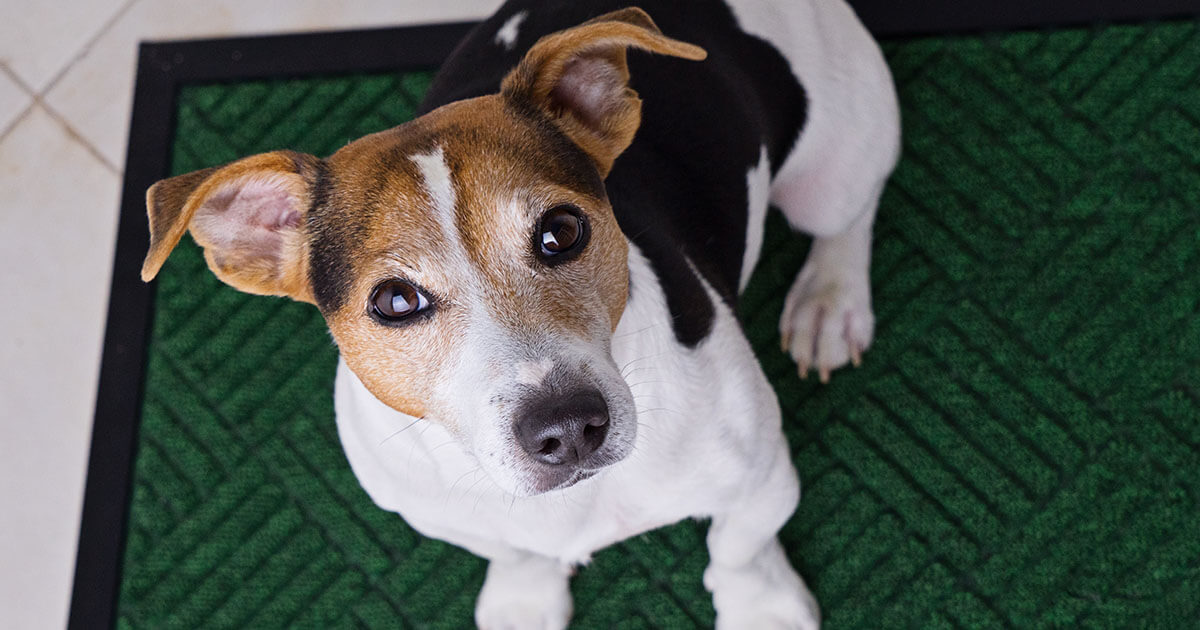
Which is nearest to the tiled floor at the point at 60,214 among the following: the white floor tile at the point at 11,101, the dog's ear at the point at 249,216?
the white floor tile at the point at 11,101

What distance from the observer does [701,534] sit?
2.74 m

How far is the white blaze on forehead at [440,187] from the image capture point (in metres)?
1.57

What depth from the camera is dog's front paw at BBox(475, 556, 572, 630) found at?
2646 millimetres

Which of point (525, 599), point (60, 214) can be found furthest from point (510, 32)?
point (60, 214)

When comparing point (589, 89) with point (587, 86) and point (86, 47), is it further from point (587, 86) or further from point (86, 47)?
point (86, 47)

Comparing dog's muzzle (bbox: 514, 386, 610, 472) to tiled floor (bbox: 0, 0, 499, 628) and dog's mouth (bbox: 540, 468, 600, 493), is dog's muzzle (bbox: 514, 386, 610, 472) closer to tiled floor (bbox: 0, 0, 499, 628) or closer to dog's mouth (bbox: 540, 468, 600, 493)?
dog's mouth (bbox: 540, 468, 600, 493)

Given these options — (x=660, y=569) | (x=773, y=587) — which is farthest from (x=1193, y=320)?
(x=660, y=569)

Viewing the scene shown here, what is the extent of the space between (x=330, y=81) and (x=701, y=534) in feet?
5.94

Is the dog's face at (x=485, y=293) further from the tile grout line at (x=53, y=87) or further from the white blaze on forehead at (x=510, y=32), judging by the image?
the tile grout line at (x=53, y=87)

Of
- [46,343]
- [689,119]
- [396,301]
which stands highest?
[396,301]

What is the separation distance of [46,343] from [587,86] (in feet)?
7.41

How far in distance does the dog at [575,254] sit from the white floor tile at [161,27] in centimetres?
121

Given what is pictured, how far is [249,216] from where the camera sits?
5.65ft

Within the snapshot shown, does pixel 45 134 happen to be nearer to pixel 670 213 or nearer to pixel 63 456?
pixel 63 456
